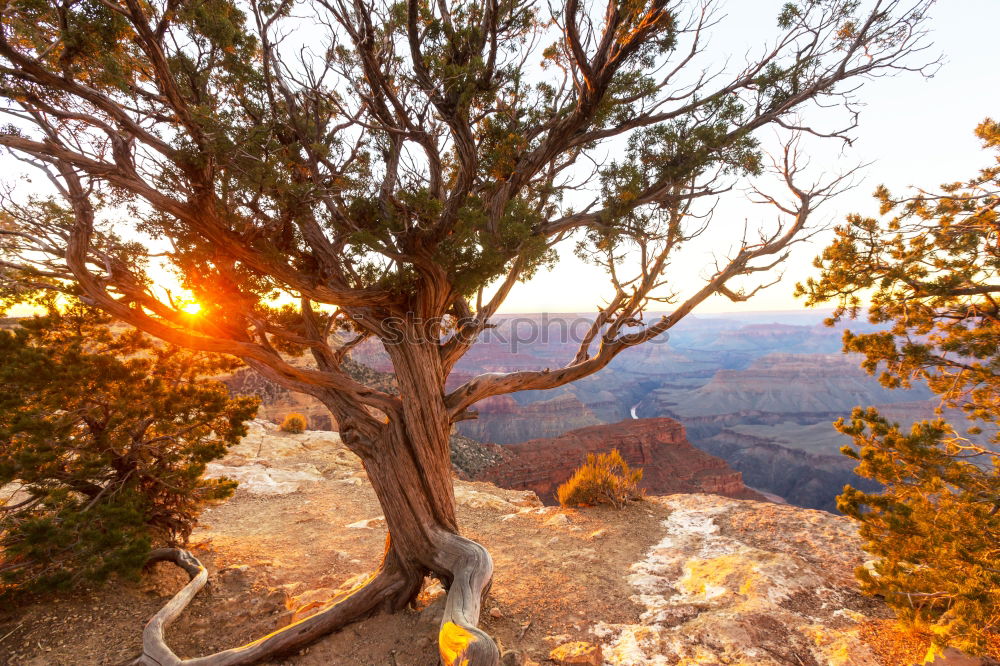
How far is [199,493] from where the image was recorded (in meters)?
5.49

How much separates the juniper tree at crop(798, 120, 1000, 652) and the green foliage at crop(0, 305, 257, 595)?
7164mm

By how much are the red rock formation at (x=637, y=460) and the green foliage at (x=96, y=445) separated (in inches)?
964

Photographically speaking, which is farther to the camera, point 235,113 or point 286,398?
point 286,398

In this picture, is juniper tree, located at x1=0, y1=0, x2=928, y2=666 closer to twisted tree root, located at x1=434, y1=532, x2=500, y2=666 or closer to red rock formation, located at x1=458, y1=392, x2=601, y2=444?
twisted tree root, located at x1=434, y1=532, x2=500, y2=666

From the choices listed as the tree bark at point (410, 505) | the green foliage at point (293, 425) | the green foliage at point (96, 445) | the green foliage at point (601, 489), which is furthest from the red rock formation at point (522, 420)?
the tree bark at point (410, 505)

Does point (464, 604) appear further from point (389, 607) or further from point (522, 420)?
point (522, 420)

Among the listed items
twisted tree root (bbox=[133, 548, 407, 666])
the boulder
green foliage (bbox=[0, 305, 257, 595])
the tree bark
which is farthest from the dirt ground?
the boulder

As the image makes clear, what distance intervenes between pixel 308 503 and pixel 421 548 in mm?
6599

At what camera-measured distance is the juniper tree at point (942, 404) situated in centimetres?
295

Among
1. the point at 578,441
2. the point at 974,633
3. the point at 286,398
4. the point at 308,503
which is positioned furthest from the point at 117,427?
the point at 578,441

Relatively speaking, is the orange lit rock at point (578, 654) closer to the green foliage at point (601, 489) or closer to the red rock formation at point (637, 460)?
the green foliage at point (601, 489)

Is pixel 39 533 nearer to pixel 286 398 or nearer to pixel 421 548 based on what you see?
pixel 421 548

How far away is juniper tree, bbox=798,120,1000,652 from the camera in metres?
2.95

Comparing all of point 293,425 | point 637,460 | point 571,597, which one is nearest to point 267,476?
point 293,425
